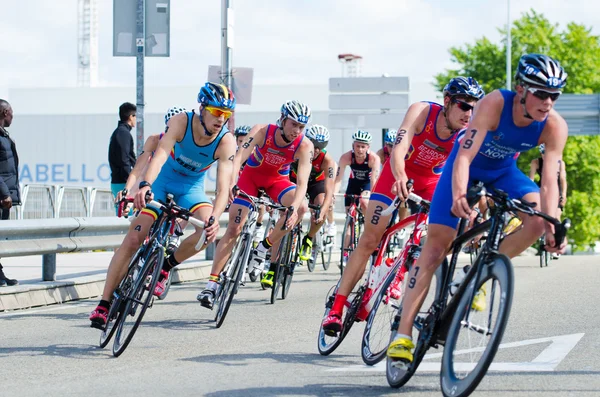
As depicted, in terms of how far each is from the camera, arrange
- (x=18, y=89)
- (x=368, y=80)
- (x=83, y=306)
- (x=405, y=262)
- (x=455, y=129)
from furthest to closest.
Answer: (x=18, y=89) < (x=368, y=80) < (x=83, y=306) < (x=455, y=129) < (x=405, y=262)

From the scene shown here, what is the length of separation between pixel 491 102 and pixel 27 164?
6623 cm

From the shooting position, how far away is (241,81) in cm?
1891

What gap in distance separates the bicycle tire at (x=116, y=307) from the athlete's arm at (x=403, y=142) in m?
2.14

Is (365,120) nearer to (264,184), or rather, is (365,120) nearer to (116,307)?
(264,184)

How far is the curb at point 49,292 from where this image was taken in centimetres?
1077

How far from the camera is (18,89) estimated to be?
84312 mm

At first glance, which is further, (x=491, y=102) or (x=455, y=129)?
(x=455, y=129)

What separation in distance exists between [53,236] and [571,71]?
51059mm

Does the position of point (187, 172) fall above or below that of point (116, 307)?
above

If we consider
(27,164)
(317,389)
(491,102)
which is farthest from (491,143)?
(27,164)

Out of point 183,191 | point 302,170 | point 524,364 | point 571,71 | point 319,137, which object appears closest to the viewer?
point 524,364

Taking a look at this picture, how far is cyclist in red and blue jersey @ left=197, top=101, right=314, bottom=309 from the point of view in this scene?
10.1 meters

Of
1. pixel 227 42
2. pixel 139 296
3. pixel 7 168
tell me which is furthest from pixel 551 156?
pixel 227 42

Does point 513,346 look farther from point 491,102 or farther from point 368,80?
point 368,80
